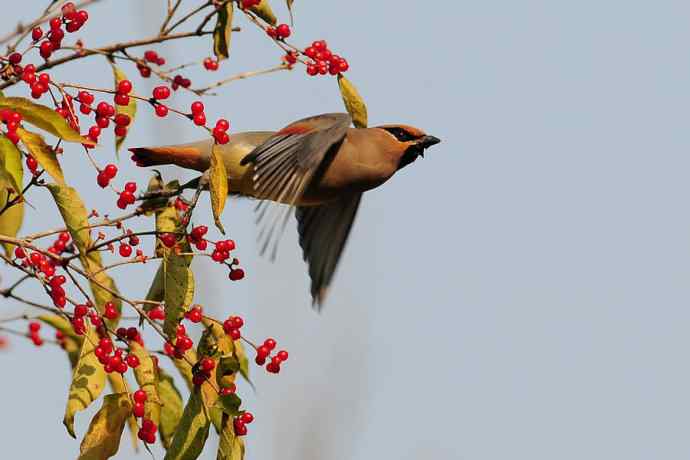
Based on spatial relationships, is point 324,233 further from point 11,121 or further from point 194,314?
point 11,121

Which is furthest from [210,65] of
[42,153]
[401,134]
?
[401,134]

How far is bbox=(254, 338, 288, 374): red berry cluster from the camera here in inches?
136

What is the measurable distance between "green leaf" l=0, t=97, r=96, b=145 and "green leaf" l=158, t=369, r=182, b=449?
1.00 meters

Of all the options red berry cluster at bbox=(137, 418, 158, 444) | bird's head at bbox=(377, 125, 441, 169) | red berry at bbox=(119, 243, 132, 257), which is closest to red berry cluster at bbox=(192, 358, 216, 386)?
red berry cluster at bbox=(137, 418, 158, 444)

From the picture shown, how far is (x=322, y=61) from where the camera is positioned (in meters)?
3.77

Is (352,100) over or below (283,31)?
below

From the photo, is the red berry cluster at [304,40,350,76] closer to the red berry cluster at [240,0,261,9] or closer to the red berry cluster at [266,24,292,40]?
the red berry cluster at [266,24,292,40]

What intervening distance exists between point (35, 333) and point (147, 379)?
1267 millimetres

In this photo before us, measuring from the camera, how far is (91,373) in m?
3.18

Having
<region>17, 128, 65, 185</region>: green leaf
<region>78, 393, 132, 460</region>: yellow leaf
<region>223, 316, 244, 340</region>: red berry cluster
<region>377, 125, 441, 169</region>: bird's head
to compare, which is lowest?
<region>78, 393, 132, 460</region>: yellow leaf

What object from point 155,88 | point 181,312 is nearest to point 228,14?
point 155,88

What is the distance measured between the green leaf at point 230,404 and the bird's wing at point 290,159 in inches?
39.6

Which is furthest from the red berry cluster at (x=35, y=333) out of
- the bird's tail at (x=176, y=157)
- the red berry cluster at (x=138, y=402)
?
the red berry cluster at (x=138, y=402)

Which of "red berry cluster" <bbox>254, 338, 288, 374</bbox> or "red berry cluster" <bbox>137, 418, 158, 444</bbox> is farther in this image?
"red berry cluster" <bbox>254, 338, 288, 374</bbox>
